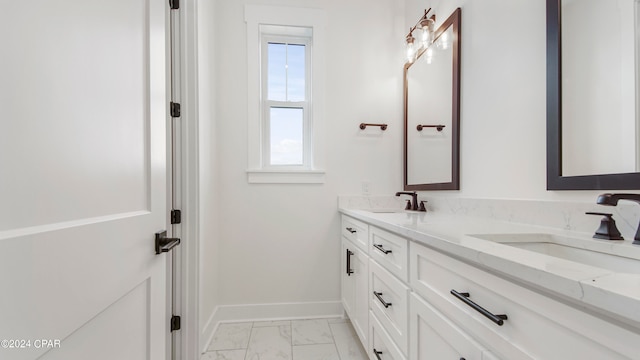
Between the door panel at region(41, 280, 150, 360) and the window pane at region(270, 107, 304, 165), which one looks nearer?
the door panel at region(41, 280, 150, 360)

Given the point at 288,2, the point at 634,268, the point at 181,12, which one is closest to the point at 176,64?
the point at 181,12

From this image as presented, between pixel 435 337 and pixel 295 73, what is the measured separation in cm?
A: 217

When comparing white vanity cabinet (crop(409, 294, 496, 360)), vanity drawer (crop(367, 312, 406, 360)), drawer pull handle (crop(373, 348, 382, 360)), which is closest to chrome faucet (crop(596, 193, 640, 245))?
white vanity cabinet (crop(409, 294, 496, 360))

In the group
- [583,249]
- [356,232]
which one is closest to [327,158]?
[356,232]

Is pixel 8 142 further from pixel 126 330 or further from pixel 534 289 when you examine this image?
pixel 534 289

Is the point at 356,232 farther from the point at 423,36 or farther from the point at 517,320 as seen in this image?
the point at 423,36

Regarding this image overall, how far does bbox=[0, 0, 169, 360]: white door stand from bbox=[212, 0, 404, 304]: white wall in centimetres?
138

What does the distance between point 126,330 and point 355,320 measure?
4.81ft

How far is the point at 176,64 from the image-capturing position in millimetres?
1594

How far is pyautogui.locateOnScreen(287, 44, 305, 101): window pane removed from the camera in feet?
7.81

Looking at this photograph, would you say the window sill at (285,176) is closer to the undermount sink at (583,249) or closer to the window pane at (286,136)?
the window pane at (286,136)

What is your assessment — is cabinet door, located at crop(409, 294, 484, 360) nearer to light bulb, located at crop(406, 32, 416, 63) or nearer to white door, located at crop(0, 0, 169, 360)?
white door, located at crop(0, 0, 169, 360)

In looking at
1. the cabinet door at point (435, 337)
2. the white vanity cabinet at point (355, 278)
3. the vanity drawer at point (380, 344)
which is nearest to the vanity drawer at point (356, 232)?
the white vanity cabinet at point (355, 278)

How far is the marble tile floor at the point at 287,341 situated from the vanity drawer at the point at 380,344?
33 centimetres
